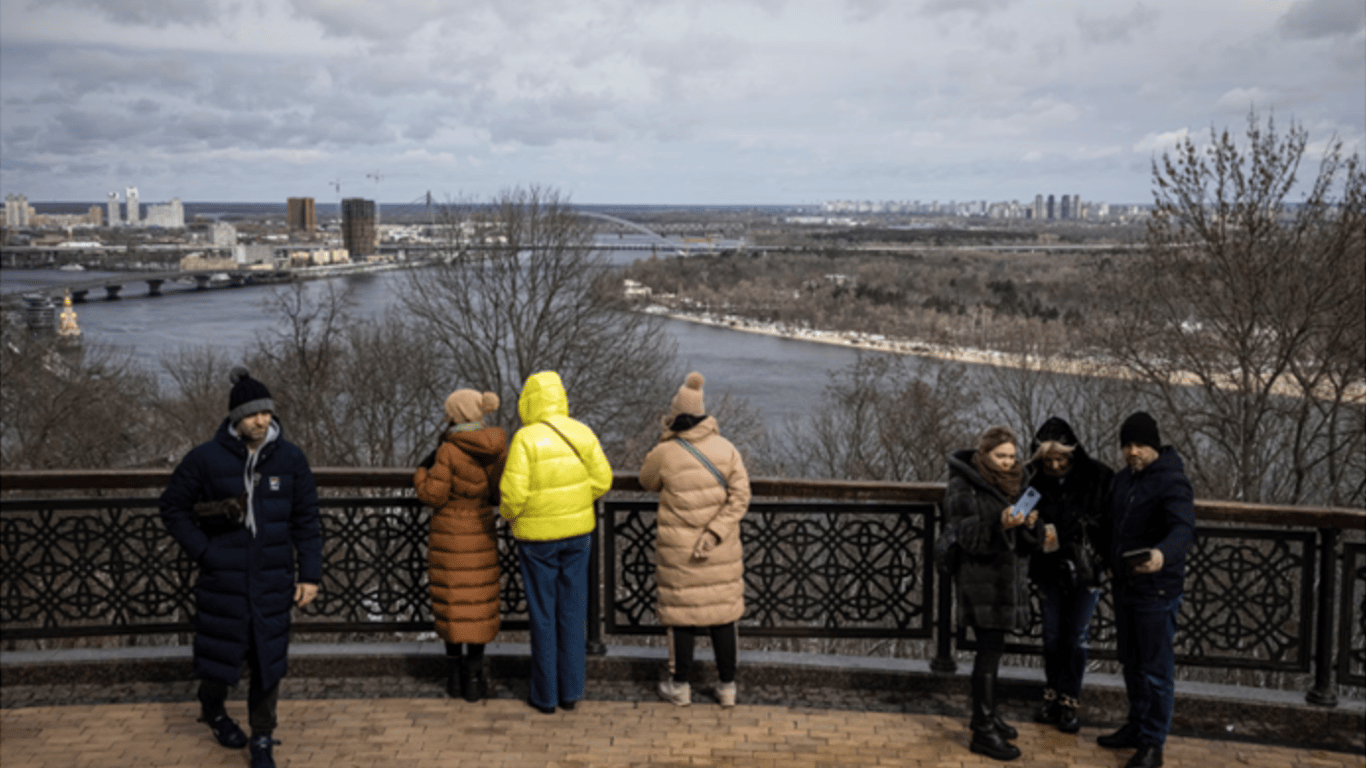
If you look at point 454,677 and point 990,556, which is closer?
point 990,556

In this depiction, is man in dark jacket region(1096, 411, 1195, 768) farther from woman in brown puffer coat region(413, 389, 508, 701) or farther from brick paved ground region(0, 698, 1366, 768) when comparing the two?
woman in brown puffer coat region(413, 389, 508, 701)

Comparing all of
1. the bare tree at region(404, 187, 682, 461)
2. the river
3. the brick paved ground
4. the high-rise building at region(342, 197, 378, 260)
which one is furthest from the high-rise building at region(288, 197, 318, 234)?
the brick paved ground

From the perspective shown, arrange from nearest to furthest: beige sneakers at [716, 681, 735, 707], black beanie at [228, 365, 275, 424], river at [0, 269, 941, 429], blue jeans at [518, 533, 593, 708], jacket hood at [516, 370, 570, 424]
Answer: black beanie at [228, 365, 275, 424] < jacket hood at [516, 370, 570, 424] < blue jeans at [518, 533, 593, 708] < beige sneakers at [716, 681, 735, 707] < river at [0, 269, 941, 429]

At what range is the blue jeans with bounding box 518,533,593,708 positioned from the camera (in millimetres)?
5383

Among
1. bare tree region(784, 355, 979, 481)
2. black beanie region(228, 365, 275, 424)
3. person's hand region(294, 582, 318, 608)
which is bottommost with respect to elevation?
bare tree region(784, 355, 979, 481)

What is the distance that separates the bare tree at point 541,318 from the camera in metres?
40.2

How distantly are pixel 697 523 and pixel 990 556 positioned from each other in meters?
1.38

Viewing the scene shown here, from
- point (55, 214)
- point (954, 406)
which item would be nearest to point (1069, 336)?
point (954, 406)

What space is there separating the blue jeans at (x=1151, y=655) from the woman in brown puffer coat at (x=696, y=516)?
1.81 meters

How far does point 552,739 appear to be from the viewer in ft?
16.9

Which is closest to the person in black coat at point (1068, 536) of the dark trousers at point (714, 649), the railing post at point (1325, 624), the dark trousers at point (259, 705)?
the railing post at point (1325, 624)

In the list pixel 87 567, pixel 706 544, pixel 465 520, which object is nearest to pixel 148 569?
pixel 87 567

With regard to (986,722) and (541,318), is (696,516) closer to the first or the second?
(986,722)

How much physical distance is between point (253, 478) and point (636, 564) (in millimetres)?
2109
